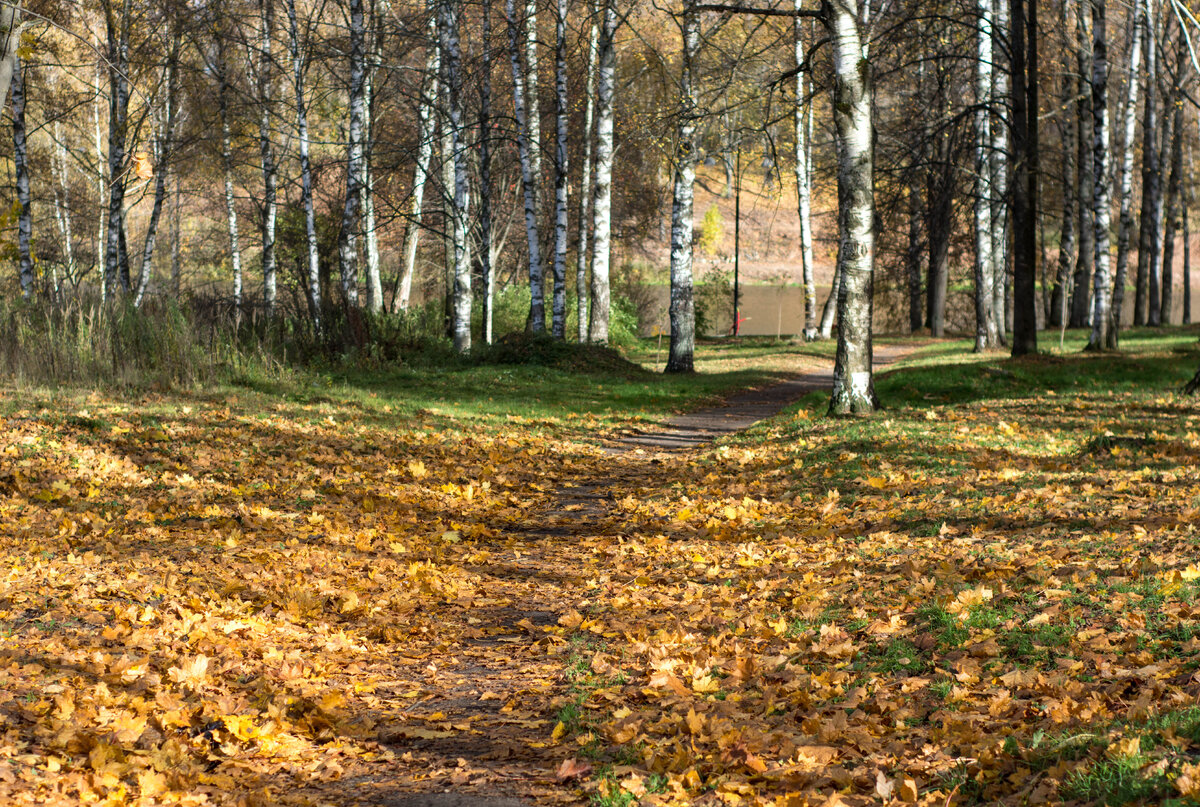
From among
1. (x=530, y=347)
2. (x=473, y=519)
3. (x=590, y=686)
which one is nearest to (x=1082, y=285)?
(x=530, y=347)

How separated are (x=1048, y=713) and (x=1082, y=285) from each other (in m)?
30.8

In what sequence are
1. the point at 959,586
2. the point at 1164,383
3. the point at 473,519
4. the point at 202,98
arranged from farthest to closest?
the point at 202,98 < the point at 1164,383 < the point at 473,519 < the point at 959,586

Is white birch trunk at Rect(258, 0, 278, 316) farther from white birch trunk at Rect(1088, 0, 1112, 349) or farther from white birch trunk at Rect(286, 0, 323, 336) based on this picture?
white birch trunk at Rect(1088, 0, 1112, 349)

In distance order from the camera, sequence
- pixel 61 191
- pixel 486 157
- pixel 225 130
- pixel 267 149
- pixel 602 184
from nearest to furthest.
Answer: pixel 602 184, pixel 486 157, pixel 267 149, pixel 225 130, pixel 61 191

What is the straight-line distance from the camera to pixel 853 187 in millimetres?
12055

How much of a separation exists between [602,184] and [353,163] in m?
5.35

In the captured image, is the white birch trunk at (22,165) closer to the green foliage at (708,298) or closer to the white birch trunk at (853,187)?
the white birch trunk at (853,187)

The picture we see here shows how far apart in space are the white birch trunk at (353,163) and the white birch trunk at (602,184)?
4867 mm

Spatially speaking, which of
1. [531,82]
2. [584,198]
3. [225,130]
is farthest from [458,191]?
[225,130]

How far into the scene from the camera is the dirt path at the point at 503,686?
3.73 m

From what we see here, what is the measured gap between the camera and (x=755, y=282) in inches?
3172

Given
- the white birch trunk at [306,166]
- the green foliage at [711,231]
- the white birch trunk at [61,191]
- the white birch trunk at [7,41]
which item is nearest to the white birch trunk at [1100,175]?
the white birch trunk at [306,166]

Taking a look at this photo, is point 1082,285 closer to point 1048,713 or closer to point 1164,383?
point 1164,383

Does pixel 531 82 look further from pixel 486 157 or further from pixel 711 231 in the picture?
pixel 711 231
